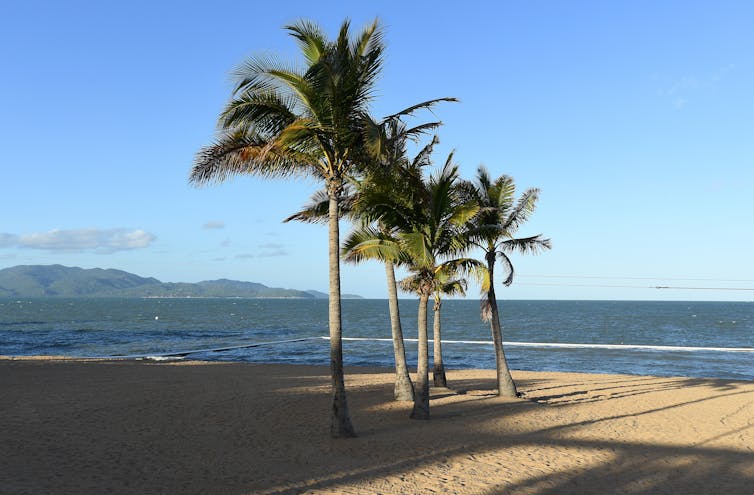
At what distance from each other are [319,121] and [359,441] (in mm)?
6353

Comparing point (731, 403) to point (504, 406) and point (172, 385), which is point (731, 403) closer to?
point (504, 406)

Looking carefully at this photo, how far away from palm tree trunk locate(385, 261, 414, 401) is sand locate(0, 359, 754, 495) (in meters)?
0.56

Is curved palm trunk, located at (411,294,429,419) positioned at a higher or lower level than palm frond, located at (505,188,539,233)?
lower

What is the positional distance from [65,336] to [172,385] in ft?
130


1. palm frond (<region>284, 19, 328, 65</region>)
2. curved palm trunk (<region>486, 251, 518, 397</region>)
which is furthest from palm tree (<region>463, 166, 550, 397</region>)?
palm frond (<region>284, 19, 328, 65</region>)

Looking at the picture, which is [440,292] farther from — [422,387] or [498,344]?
[422,387]

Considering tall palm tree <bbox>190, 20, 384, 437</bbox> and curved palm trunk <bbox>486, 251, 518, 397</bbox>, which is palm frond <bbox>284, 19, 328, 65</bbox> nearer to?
tall palm tree <bbox>190, 20, 384, 437</bbox>

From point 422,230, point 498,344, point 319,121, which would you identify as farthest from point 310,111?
point 498,344

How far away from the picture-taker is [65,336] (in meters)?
52.0

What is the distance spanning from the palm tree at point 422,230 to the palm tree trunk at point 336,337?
185 centimetres

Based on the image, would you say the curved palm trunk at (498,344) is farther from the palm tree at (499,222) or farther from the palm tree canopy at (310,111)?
the palm tree canopy at (310,111)

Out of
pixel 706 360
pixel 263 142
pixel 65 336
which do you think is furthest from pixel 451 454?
pixel 65 336

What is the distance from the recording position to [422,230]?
1406 cm

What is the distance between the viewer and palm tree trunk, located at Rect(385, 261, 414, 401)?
15.1 metres
